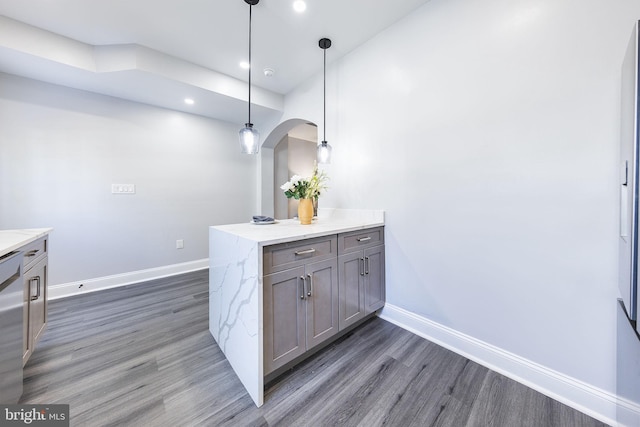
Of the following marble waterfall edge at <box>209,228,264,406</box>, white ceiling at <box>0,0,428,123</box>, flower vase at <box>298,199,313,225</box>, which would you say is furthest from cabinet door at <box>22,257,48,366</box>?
white ceiling at <box>0,0,428,123</box>

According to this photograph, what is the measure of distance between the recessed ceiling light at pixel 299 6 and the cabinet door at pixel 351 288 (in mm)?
2038

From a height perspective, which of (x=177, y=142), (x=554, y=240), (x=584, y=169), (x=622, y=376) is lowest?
(x=622, y=376)

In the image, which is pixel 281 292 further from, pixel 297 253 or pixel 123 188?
pixel 123 188

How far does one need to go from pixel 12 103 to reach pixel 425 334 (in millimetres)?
4632

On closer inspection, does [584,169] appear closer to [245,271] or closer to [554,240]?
[554,240]

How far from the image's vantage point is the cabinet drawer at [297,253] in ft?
4.27

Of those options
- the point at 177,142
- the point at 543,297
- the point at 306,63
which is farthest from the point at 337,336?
the point at 177,142

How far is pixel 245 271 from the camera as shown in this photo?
1341 mm

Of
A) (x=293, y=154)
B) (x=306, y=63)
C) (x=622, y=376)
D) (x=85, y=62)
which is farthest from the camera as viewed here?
(x=293, y=154)

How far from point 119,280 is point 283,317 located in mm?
2900

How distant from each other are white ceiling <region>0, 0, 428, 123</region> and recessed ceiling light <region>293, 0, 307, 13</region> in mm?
41

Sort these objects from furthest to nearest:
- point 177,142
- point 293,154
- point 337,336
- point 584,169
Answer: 1. point 293,154
2. point 177,142
3. point 337,336
4. point 584,169

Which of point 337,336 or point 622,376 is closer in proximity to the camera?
point 622,376

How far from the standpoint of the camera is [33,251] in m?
1.47
